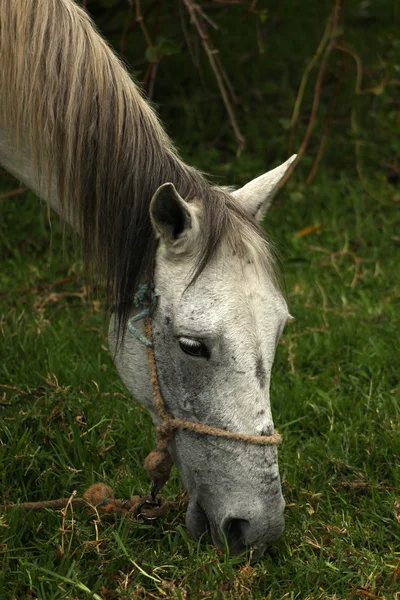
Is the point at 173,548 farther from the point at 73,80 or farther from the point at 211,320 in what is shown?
the point at 73,80

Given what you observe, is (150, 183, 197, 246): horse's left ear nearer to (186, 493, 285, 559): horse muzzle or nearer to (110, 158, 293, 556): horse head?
(110, 158, 293, 556): horse head

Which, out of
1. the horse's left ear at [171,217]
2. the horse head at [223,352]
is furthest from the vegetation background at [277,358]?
the horse's left ear at [171,217]

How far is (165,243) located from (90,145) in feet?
1.31

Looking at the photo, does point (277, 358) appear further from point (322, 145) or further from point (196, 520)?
point (322, 145)

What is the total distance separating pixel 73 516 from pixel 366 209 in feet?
11.6

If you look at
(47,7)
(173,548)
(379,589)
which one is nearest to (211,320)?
(173,548)

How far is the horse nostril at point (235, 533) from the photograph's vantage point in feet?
8.25

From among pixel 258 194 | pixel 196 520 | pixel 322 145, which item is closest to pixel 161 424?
pixel 196 520

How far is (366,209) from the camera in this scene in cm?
579

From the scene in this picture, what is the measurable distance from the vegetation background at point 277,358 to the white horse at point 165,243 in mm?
270

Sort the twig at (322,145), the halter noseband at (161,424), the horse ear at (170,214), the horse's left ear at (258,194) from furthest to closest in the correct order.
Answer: the twig at (322,145)
the horse's left ear at (258,194)
the halter noseband at (161,424)
the horse ear at (170,214)

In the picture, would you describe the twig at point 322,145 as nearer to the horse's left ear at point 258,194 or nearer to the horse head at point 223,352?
the horse's left ear at point 258,194

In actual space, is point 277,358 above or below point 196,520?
below

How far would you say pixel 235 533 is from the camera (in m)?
2.56
